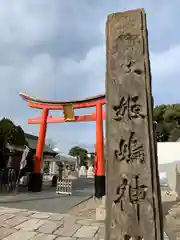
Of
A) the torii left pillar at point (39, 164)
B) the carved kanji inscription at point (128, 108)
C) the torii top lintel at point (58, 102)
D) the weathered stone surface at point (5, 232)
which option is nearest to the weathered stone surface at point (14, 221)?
the weathered stone surface at point (5, 232)

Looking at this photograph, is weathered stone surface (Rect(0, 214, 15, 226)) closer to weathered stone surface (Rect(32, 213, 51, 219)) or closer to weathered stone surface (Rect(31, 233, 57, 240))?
weathered stone surface (Rect(32, 213, 51, 219))

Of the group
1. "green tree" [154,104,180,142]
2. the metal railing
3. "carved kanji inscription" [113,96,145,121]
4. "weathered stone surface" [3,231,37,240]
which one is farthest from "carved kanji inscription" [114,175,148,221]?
"green tree" [154,104,180,142]

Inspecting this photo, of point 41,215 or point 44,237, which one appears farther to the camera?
point 41,215

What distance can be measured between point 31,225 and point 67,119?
796 centimetres

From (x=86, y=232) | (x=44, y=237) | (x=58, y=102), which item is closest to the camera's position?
(x=44, y=237)

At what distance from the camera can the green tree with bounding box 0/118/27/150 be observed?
13.6m

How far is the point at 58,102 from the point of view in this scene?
12984 millimetres

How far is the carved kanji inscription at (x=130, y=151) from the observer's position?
9.51ft

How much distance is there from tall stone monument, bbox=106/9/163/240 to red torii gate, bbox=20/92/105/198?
8.82 meters

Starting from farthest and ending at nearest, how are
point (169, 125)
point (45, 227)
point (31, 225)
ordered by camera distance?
point (169, 125) < point (31, 225) < point (45, 227)

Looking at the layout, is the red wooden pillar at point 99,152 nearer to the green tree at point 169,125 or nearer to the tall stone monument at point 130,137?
the tall stone monument at point 130,137

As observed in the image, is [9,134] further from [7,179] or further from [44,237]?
[44,237]

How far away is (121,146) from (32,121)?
11250 millimetres

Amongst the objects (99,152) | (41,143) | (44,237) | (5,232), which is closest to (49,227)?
(44,237)
